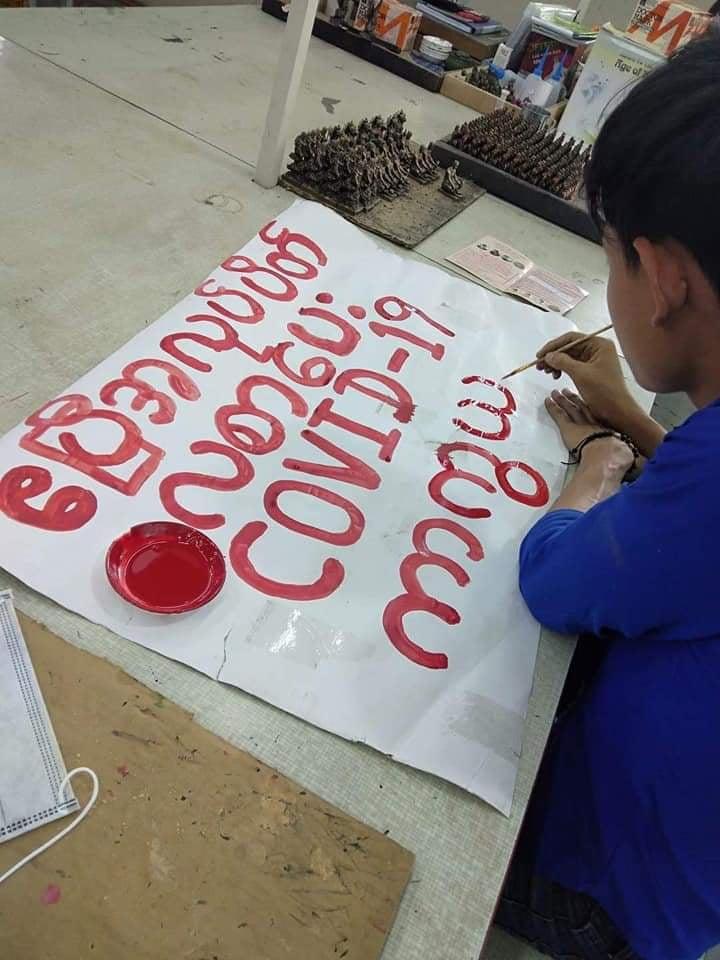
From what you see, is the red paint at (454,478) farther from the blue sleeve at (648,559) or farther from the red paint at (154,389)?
the red paint at (154,389)

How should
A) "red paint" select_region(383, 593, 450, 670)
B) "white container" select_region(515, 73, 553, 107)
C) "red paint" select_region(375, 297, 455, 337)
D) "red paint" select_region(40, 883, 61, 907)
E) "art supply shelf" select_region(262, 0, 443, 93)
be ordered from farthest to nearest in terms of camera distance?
"art supply shelf" select_region(262, 0, 443, 93)
"white container" select_region(515, 73, 553, 107)
"red paint" select_region(375, 297, 455, 337)
"red paint" select_region(383, 593, 450, 670)
"red paint" select_region(40, 883, 61, 907)

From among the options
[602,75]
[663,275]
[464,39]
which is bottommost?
[464,39]

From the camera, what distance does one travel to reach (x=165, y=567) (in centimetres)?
66

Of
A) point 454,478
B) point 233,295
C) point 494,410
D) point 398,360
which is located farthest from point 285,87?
point 454,478

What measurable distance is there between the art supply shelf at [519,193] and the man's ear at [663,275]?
3.59ft

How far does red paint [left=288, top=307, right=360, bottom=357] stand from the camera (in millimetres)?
1009

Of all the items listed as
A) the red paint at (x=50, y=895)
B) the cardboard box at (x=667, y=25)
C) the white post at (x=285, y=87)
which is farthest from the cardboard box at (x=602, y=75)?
the red paint at (x=50, y=895)

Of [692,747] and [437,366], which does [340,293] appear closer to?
[437,366]

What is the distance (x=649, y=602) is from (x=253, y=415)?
0.47m

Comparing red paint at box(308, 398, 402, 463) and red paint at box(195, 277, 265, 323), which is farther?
red paint at box(195, 277, 265, 323)

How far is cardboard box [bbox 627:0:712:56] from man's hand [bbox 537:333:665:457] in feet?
3.55

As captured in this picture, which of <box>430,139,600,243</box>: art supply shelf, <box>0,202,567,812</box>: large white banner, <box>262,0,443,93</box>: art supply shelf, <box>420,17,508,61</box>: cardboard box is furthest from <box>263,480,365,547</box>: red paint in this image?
<box>420,17,508,61</box>: cardboard box

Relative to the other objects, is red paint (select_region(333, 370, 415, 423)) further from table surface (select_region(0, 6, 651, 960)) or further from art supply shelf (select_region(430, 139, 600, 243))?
art supply shelf (select_region(430, 139, 600, 243))

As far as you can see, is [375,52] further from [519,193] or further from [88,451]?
[88,451]
